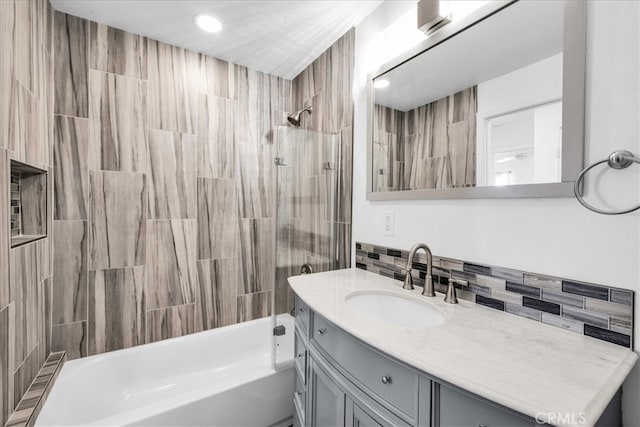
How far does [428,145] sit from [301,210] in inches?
35.0

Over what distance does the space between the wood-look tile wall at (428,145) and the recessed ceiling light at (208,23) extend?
1.19m

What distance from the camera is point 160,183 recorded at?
6.35ft

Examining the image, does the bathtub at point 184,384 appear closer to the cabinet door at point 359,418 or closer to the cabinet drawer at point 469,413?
the cabinet door at point 359,418

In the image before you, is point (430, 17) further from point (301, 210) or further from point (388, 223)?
point (301, 210)

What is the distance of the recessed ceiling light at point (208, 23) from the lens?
1.69 m

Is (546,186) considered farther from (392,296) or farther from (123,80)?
(123,80)

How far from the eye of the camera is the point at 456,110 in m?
1.17

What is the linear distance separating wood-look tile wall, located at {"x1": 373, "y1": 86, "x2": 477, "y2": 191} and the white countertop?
55 centimetres

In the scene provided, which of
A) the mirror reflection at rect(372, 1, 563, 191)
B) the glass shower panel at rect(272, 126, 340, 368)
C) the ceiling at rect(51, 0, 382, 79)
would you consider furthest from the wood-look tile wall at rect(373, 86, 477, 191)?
the ceiling at rect(51, 0, 382, 79)

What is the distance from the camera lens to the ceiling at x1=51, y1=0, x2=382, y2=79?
61.9 inches

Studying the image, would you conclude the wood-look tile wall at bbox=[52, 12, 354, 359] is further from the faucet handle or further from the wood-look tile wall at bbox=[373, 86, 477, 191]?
the faucet handle

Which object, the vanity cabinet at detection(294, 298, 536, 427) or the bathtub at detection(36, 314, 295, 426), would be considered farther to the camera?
the bathtub at detection(36, 314, 295, 426)

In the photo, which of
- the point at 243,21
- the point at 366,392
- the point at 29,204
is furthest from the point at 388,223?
the point at 29,204

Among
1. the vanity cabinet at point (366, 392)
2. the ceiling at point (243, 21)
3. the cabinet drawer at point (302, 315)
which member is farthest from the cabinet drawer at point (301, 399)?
the ceiling at point (243, 21)
